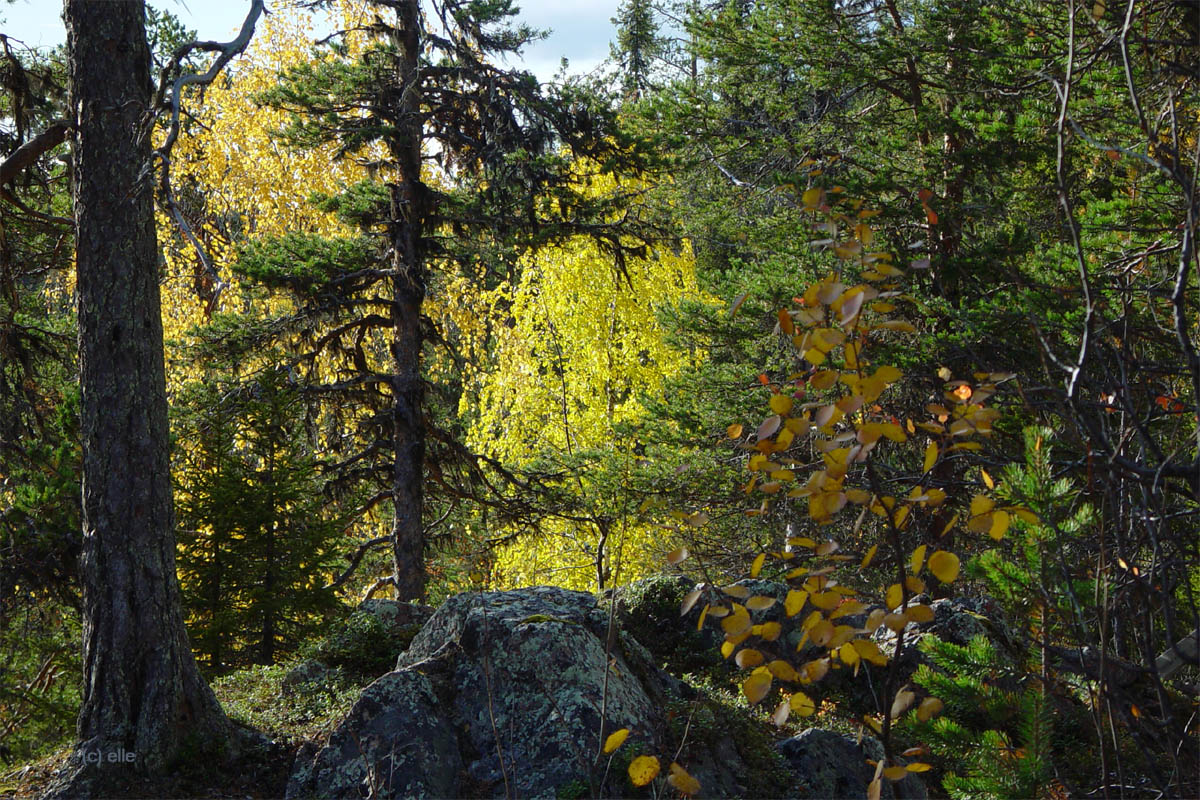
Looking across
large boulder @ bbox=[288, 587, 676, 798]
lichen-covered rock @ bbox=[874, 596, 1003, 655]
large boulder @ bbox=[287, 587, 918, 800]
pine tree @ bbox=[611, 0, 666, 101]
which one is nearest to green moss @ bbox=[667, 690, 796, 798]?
large boulder @ bbox=[287, 587, 918, 800]

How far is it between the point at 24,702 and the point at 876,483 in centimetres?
549

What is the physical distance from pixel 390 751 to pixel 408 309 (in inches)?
215

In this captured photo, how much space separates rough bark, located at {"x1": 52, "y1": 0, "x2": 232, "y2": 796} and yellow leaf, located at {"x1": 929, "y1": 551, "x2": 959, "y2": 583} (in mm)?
3670

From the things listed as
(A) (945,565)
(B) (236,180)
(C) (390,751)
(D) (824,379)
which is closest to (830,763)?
(C) (390,751)

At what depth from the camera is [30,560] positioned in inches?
221

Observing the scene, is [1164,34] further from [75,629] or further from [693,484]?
[75,629]

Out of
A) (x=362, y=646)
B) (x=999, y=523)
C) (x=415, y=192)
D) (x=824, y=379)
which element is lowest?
(x=362, y=646)

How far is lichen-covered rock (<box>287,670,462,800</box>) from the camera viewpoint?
3.70 metres

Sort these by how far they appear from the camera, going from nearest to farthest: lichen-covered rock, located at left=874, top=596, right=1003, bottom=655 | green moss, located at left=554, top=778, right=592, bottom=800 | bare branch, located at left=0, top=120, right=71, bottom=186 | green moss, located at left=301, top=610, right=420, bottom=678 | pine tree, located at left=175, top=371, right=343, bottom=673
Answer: green moss, located at left=554, top=778, right=592, bottom=800
bare branch, located at left=0, top=120, right=71, bottom=186
green moss, located at left=301, top=610, right=420, bottom=678
lichen-covered rock, located at left=874, top=596, right=1003, bottom=655
pine tree, located at left=175, top=371, right=343, bottom=673

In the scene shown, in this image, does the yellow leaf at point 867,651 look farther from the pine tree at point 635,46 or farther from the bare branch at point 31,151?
the pine tree at point 635,46

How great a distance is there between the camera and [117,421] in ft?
Answer: 13.5

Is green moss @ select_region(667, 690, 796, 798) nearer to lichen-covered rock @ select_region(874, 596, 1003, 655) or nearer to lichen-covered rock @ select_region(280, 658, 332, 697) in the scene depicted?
lichen-covered rock @ select_region(874, 596, 1003, 655)

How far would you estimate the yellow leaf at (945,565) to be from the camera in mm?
1885

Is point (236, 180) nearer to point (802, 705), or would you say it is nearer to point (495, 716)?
point (495, 716)
